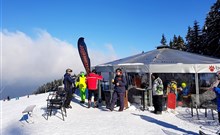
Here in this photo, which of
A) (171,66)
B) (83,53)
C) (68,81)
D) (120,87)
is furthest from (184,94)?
(83,53)

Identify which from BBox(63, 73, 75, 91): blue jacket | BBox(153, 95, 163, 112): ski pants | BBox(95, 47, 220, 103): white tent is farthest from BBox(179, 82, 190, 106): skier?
BBox(63, 73, 75, 91): blue jacket

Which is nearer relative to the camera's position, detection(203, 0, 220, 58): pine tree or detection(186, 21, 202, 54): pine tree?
detection(203, 0, 220, 58): pine tree

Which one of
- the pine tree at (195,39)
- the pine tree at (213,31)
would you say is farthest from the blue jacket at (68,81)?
the pine tree at (195,39)

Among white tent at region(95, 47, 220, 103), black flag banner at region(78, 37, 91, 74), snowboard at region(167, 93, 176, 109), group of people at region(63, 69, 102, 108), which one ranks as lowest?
snowboard at region(167, 93, 176, 109)

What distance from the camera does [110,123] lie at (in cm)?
891

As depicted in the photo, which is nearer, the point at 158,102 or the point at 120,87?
the point at 158,102

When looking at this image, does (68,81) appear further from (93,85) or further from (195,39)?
(195,39)

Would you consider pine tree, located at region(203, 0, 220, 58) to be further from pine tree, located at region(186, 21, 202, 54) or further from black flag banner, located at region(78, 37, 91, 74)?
black flag banner, located at region(78, 37, 91, 74)

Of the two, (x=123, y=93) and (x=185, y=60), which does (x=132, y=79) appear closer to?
(x=185, y=60)

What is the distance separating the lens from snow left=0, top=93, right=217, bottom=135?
26.0ft

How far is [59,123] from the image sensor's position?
9242mm

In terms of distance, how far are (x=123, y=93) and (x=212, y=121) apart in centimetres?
346

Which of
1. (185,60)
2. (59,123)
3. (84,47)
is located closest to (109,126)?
(59,123)

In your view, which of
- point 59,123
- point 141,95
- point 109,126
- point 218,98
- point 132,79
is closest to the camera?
point 218,98
